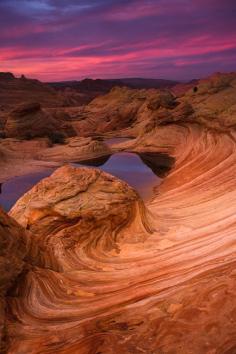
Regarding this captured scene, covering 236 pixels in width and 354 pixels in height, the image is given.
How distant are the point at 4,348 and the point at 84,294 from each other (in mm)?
1319

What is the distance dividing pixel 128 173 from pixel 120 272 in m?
9.75

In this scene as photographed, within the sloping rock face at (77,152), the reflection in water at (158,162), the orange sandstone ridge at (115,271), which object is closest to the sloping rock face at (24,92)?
Result: the sloping rock face at (77,152)

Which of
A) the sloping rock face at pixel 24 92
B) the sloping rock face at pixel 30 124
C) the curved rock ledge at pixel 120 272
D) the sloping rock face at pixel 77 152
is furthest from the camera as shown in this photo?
the sloping rock face at pixel 24 92

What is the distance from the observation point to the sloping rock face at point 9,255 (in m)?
4.61

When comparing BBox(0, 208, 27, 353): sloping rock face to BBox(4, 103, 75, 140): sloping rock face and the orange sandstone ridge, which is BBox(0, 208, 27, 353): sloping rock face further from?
BBox(4, 103, 75, 140): sloping rock face

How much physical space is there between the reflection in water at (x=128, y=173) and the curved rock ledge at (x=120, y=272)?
13.7 ft

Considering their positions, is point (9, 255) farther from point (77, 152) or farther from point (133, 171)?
point (77, 152)

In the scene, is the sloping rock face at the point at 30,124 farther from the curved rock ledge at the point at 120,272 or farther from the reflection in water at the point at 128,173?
the curved rock ledge at the point at 120,272

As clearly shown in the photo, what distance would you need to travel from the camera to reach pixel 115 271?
592 cm

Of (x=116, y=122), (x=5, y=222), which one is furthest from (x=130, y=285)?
(x=116, y=122)

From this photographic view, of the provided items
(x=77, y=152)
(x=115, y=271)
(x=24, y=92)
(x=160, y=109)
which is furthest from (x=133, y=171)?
(x=24, y=92)

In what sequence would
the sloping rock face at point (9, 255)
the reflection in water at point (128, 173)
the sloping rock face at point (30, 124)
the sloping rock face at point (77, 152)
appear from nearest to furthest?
the sloping rock face at point (9, 255) → the reflection in water at point (128, 173) → the sloping rock face at point (77, 152) → the sloping rock face at point (30, 124)

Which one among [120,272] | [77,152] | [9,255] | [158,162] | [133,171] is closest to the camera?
[9,255]

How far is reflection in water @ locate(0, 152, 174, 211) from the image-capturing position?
1340cm
